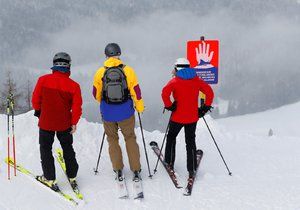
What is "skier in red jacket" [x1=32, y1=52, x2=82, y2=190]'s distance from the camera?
662 cm

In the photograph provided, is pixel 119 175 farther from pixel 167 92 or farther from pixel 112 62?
pixel 112 62

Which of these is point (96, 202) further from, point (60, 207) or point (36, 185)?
point (36, 185)

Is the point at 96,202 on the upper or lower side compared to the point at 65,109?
lower

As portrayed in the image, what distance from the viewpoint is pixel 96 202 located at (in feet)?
22.0

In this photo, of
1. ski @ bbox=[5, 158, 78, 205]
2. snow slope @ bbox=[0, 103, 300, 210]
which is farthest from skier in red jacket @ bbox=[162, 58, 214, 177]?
ski @ bbox=[5, 158, 78, 205]

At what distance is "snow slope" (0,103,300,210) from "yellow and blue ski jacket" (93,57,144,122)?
4.51 ft

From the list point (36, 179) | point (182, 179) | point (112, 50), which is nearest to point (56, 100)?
point (112, 50)

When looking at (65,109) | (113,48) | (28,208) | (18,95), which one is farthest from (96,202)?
(18,95)

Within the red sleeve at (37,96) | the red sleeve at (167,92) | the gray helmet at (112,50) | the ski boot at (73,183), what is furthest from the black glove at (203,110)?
the red sleeve at (37,96)

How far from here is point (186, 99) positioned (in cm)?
755

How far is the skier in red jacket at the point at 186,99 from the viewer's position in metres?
7.44

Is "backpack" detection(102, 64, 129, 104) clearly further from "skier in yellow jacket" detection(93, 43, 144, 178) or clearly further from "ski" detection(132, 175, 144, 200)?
"ski" detection(132, 175, 144, 200)

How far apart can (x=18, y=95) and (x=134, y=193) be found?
32.9m

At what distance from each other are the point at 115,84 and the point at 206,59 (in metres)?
5.65
